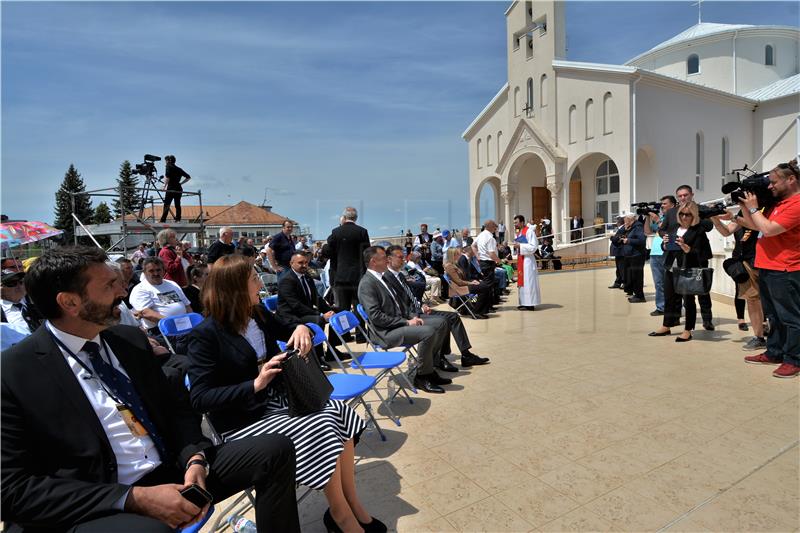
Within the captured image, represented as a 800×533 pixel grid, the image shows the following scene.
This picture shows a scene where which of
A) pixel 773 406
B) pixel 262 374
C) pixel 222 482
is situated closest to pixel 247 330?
pixel 262 374

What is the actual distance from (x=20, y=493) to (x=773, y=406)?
17.1 feet

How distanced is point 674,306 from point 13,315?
7809 millimetres

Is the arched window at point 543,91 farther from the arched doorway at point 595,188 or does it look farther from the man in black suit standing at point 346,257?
the man in black suit standing at point 346,257

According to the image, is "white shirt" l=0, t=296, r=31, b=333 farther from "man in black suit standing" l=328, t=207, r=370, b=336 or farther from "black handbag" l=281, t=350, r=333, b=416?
"man in black suit standing" l=328, t=207, r=370, b=336

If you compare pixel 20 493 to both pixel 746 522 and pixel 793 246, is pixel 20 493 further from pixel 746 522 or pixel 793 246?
pixel 793 246

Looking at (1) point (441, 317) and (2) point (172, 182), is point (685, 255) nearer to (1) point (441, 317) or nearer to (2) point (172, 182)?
(1) point (441, 317)

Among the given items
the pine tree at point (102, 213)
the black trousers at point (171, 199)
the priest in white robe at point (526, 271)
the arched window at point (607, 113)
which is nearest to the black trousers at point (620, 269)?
the priest in white robe at point (526, 271)

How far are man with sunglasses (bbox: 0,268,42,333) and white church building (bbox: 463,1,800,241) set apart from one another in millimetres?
21786

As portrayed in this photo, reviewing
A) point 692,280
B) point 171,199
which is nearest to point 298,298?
point 692,280

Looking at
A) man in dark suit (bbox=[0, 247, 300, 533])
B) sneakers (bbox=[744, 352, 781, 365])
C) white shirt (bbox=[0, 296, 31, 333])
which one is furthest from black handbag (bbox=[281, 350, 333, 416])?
sneakers (bbox=[744, 352, 781, 365])

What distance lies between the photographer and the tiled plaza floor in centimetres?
271

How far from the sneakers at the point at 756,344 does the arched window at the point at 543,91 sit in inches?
844

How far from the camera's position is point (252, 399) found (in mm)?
2674

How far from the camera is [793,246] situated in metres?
4.63
